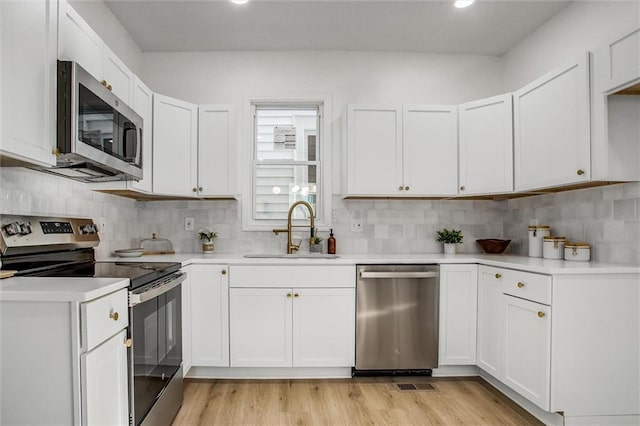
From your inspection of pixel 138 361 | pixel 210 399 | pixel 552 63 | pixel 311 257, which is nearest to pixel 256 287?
pixel 311 257

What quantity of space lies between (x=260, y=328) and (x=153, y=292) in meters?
1.09

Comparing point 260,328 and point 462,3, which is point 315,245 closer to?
point 260,328

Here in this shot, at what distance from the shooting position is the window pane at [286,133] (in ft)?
11.4

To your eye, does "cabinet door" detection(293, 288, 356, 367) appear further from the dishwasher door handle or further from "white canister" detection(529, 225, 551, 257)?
"white canister" detection(529, 225, 551, 257)

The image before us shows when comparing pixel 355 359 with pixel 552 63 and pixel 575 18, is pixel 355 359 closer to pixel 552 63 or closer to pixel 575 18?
pixel 552 63

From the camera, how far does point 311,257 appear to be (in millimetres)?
2896

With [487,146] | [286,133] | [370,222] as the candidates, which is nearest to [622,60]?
[487,146]

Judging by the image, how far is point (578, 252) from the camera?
2422 millimetres

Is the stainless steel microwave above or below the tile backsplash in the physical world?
above

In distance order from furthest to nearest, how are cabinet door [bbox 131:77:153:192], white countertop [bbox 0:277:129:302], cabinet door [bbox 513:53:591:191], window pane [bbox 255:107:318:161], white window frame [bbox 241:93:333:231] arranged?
window pane [bbox 255:107:318:161], white window frame [bbox 241:93:333:231], cabinet door [bbox 131:77:153:192], cabinet door [bbox 513:53:591:191], white countertop [bbox 0:277:129:302]

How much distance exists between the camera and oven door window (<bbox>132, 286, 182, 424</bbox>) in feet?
5.46

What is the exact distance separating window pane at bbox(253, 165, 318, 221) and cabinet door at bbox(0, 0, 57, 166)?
1.92 metres

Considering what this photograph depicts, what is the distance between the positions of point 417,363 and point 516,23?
8.83ft

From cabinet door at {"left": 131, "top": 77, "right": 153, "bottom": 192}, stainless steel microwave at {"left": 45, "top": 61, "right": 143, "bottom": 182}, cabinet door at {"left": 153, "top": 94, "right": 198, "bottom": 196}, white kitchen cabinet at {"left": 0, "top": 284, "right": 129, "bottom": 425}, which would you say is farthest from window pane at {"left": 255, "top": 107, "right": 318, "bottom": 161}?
white kitchen cabinet at {"left": 0, "top": 284, "right": 129, "bottom": 425}
